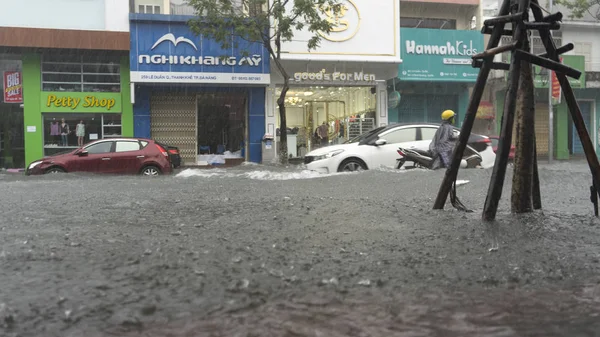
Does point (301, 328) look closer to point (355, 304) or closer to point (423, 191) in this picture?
point (355, 304)

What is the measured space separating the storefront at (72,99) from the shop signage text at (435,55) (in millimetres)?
10359

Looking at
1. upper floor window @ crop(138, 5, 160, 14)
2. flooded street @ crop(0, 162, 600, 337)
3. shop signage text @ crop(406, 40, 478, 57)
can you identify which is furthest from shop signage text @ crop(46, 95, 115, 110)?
flooded street @ crop(0, 162, 600, 337)

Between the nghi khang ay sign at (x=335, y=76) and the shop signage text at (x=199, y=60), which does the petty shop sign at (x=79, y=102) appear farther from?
the nghi khang ay sign at (x=335, y=76)

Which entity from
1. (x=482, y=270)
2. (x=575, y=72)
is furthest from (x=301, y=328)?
(x=575, y=72)

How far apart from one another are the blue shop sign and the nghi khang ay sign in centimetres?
128

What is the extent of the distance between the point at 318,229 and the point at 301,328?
1613 mm

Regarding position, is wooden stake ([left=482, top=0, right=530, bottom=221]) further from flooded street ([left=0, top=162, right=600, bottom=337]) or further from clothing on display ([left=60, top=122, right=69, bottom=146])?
clothing on display ([left=60, top=122, right=69, bottom=146])

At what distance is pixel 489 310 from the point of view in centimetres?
202

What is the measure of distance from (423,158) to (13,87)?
14.8m

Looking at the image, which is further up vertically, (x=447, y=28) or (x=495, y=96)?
(x=447, y=28)

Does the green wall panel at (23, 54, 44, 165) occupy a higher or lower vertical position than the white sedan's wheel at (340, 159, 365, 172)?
higher

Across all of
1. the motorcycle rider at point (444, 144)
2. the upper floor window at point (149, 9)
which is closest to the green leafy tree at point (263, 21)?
the upper floor window at point (149, 9)

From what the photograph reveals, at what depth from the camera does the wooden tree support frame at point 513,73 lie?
328cm

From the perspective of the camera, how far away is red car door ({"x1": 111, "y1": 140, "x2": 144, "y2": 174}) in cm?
1273
